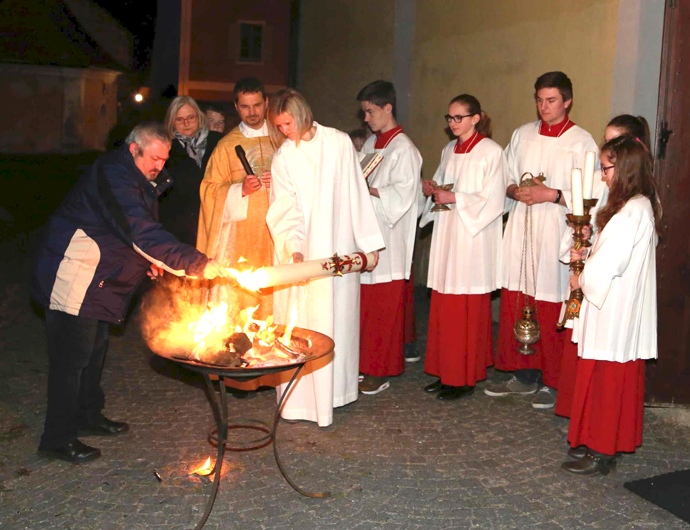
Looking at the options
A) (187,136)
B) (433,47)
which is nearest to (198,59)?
(433,47)

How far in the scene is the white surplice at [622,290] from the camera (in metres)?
4.59

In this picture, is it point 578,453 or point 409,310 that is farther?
point 409,310

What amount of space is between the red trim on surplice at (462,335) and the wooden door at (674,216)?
4.39 feet

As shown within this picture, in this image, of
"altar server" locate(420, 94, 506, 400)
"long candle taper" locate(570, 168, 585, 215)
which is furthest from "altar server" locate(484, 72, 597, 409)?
"long candle taper" locate(570, 168, 585, 215)

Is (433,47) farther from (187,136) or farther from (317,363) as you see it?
(317,363)

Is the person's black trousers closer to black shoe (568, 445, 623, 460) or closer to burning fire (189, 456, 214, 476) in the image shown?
burning fire (189, 456, 214, 476)

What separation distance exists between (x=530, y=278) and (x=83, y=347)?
343cm

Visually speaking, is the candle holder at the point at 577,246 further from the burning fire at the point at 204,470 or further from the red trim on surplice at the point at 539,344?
the burning fire at the point at 204,470

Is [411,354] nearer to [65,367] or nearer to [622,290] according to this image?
[622,290]

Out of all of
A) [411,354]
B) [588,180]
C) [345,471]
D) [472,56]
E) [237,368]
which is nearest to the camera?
[237,368]

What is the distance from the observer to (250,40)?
1071 inches

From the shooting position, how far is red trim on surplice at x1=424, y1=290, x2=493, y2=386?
20.6 feet

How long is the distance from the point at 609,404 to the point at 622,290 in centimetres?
72

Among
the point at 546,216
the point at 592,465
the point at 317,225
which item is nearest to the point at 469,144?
the point at 546,216
